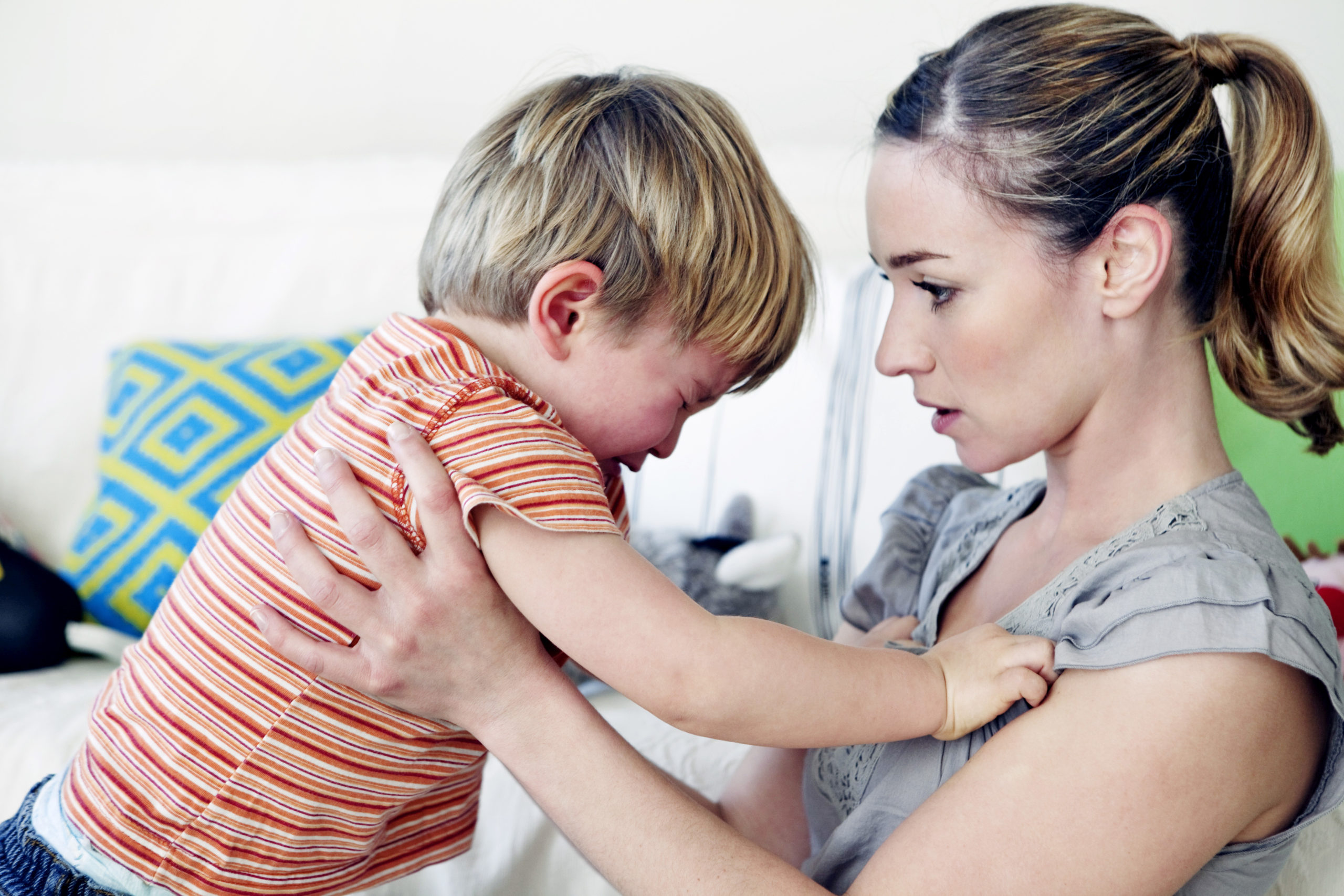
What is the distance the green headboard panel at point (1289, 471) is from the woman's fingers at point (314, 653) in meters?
1.33

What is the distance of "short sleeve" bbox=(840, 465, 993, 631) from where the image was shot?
49.0 inches

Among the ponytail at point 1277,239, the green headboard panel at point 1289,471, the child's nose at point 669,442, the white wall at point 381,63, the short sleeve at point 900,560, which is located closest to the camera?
the ponytail at point 1277,239

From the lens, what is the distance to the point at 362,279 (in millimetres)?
1978

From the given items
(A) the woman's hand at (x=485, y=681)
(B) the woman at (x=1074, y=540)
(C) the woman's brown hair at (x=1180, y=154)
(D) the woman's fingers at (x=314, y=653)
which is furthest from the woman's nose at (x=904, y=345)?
(D) the woman's fingers at (x=314, y=653)

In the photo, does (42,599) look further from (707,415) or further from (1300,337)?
(1300,337)

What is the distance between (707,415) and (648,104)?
0.85m

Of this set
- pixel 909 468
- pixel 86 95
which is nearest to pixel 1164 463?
pixel 909 468

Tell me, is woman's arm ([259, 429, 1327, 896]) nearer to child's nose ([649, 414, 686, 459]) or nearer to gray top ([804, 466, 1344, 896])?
gray top ([804, 466, 1344, 896])

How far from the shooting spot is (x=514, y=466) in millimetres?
765

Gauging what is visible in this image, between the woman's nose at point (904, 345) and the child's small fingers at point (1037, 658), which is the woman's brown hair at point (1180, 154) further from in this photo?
the child's small fingers at point (1037, 658)

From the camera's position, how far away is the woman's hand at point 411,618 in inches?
30.9

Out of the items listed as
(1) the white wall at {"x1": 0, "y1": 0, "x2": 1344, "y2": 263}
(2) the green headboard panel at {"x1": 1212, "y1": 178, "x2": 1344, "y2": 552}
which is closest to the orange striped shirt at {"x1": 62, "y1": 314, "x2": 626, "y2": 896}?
(2) the green headboard panel at {"x1": 1212, "y1": 178, "x2": 1344, "y2": 552}

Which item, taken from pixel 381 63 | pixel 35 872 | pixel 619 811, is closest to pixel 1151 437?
pixel 619 811

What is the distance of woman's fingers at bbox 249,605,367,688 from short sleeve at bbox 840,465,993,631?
67cm
